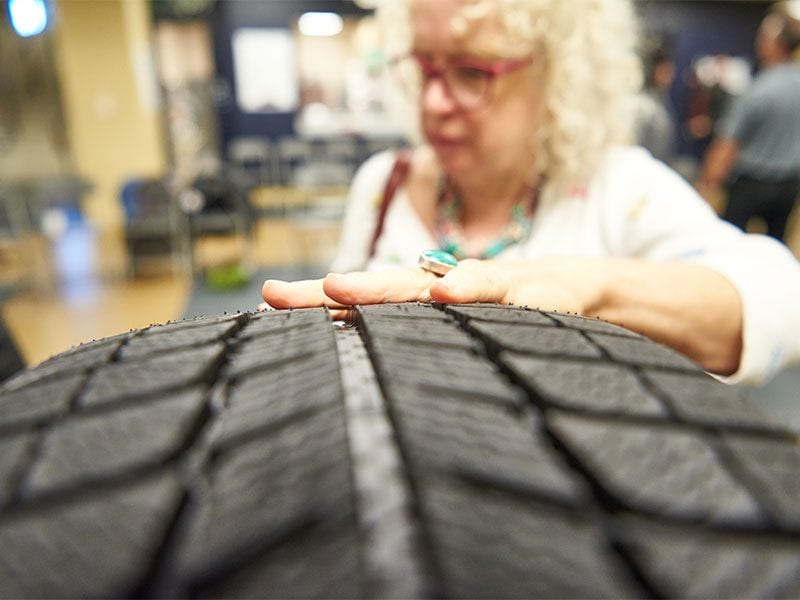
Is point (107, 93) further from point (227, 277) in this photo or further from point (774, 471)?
point (774, 471)

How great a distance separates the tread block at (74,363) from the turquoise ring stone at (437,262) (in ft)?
0.91

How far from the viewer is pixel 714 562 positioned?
195 mm

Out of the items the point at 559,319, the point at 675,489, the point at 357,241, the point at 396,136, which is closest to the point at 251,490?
the point at 675,489

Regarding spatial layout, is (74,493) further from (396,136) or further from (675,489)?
(396,136)

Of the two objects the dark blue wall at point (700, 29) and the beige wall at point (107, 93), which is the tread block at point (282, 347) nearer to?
the beige wall at point (107, 93)

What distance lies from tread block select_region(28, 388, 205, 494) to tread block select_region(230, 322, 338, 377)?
0.14 feet

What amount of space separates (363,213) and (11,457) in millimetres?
1186

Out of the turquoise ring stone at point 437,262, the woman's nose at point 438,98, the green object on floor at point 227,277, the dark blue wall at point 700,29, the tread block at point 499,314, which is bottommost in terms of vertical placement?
the green object on floor at point 227,277

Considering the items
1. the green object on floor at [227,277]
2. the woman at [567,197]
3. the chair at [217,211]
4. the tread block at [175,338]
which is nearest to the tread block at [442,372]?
the tread block at [175,338]

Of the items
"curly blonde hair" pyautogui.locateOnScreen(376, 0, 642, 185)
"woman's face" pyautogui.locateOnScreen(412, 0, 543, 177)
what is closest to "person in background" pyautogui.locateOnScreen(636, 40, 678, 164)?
"curly blonde hair" pyautogui.locateOnScreen(376, 0, 642, 185)

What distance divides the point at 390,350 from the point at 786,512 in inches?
7.6

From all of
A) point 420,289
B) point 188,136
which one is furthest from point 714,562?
point 188,136

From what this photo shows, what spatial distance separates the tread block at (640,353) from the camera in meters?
0.33

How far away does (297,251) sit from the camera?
570 centimetres
